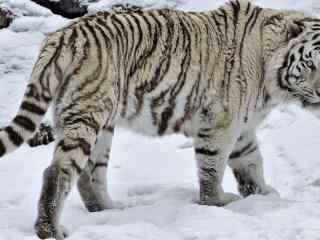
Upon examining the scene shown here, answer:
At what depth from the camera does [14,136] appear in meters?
4.53

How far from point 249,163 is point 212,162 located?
2.15ft

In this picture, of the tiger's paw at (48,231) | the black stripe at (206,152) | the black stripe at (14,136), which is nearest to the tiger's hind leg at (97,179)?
the black stripe at (206,152)

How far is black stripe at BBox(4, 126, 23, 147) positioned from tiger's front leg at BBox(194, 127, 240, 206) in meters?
1.49

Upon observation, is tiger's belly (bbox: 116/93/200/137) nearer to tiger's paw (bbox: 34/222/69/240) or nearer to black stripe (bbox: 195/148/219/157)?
black stripe (bbox: 195/148/219/157)

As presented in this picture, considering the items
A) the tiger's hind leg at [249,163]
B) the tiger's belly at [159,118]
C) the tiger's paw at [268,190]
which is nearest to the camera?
the tiger's belly at [159,118]

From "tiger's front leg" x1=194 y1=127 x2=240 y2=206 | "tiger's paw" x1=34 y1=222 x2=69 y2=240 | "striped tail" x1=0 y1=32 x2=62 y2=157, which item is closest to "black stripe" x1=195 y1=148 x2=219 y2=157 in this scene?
"tiger's front leg" x1=194 y1=127 x2=240 y2=206

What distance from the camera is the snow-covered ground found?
4305mm

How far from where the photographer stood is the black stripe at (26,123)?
457 centimetres

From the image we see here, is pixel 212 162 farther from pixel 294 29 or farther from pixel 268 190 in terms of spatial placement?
pixel 294 29

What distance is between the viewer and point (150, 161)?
7078mm

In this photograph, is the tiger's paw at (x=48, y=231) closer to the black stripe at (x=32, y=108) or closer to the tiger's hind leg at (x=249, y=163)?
the black stripe at (x=32, y=108)

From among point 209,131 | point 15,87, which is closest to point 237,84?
point 209,131

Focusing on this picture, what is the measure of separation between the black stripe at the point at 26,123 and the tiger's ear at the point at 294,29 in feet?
7.18

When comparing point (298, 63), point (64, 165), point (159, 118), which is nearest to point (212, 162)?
point (159, 118)
